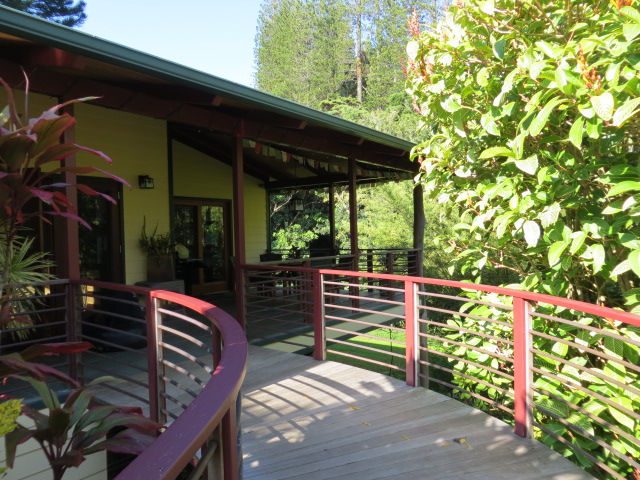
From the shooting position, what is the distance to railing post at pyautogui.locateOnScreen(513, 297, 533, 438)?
303 centimetres

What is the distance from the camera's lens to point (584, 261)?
3104mm

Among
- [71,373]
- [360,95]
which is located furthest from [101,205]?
[360,95]

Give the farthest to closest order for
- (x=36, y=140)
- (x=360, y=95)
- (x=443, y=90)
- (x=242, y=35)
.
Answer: (x=242, y=35) → (x=360, y=95) → (x=443, y=90) → (x=36, y=140)

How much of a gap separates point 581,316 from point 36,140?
10.7ft

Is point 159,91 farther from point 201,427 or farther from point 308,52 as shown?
point 308,52

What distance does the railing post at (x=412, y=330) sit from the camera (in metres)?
3.98

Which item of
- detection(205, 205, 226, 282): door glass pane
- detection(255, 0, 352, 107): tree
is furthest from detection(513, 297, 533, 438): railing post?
detection(255, 0, 352, 107): tree

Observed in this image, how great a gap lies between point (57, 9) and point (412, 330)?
74.8ft

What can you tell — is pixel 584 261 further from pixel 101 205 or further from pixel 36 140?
pixel 101 205

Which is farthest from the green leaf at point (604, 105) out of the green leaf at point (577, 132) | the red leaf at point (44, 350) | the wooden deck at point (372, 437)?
the red leaf at point (44, 350)

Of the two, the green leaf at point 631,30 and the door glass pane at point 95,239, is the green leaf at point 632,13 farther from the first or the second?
the door glass pane at point 95,239

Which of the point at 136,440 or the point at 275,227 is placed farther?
the point at 275,227

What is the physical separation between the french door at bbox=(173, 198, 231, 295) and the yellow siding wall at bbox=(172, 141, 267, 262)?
202 mm

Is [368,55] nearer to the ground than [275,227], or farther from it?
farther from it
